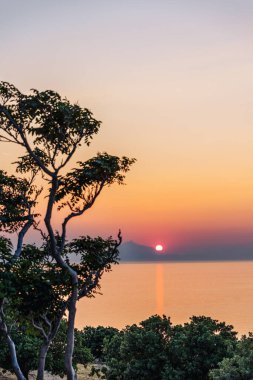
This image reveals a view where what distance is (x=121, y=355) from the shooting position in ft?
146

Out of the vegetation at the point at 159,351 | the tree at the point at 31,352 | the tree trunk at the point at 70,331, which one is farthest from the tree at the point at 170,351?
the tree trunk at the point at 70,331

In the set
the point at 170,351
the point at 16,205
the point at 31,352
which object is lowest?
the point at 31,352

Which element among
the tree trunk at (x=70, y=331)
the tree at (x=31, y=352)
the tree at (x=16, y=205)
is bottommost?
the tree at (x=31, y=352)

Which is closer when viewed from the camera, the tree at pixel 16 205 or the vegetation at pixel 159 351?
the tree at pixel 16 205

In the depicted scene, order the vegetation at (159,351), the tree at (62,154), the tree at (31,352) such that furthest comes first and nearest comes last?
the tree at (31,352), the vegetation at (159,351), the tree at (62,154)

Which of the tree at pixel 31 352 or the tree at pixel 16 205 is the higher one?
the tree at pixel 16 205

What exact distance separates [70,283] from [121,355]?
22.0 m

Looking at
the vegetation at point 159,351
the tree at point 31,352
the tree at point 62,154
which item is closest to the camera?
the tree at point 62,154

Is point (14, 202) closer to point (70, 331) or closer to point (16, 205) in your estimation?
point (16, 205)

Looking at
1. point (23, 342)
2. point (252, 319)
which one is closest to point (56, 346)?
point (23, 342)

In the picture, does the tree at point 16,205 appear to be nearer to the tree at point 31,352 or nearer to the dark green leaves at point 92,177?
the dark green leaves at point 92,177

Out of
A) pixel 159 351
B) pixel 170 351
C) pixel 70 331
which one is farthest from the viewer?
pixel 159 351

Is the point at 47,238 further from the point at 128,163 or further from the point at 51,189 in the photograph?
the point at 128,163

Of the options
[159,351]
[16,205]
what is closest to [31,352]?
[159,351]
